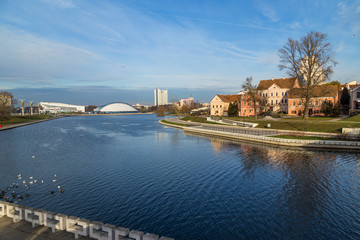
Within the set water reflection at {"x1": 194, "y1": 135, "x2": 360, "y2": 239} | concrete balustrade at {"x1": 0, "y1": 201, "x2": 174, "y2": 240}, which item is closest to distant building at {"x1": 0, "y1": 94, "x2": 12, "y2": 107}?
water reflection at {"x1": 194, "y1": 135, "x2": 360, "y2": 239}

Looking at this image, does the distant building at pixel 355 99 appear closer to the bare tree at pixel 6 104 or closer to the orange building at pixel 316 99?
the orange building at pixel 316 99

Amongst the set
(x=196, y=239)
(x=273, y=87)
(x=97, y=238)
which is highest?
(x=273, y=87)

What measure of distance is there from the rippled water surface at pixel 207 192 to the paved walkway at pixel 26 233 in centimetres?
470

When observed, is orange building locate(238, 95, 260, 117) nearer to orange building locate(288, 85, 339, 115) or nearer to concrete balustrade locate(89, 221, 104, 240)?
orange building locate(288, 85, 339, 115)

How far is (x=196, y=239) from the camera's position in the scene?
443 inches

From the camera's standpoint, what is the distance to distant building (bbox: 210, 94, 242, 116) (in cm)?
8825

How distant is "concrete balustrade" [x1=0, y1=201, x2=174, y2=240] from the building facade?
73.1m

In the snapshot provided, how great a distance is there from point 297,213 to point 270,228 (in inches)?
110

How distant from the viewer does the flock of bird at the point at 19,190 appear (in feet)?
51.2

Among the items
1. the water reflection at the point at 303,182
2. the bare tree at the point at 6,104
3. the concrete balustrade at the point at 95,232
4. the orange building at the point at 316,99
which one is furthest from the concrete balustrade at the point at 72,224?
the bare tree at the point at 6,104

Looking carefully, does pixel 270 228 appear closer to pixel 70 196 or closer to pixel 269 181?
pixel 269 181

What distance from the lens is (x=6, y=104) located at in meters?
101

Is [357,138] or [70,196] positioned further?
[357,138]

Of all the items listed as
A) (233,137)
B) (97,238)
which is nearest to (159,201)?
(97,238)
